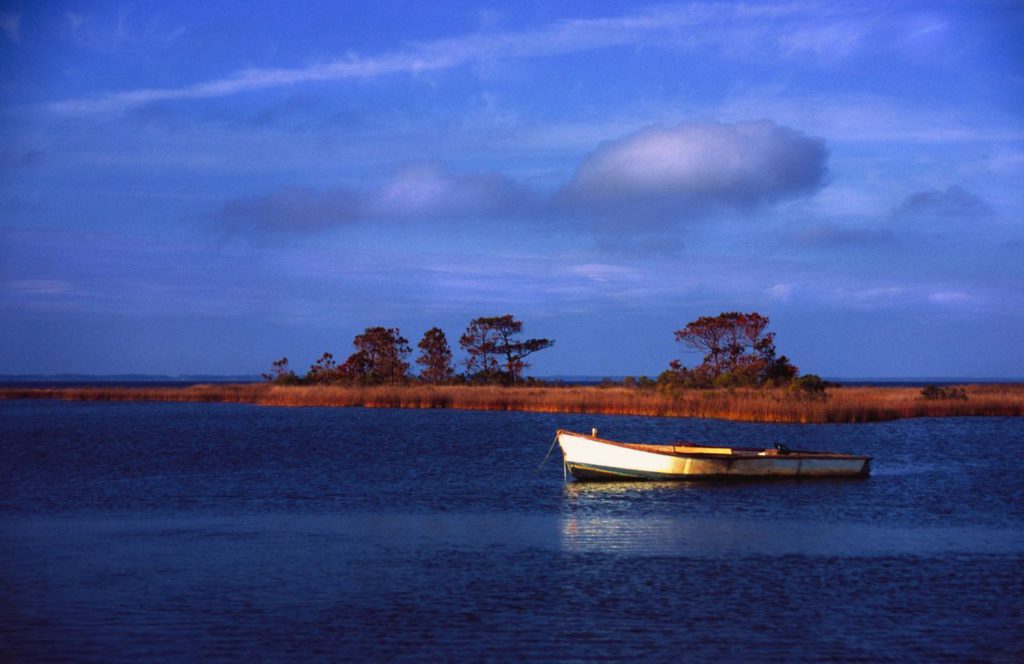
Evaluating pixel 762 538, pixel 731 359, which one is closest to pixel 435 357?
pixel 731 359

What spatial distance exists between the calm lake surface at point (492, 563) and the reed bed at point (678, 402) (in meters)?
14.0

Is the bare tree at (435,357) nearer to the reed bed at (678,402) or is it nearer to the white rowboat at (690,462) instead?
the reed bed at (678,402)

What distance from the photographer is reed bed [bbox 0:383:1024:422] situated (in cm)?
4591

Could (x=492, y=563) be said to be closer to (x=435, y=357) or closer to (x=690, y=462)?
(x=690, y=462)

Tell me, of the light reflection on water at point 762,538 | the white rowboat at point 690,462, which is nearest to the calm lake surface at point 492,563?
the light reflection on water at point 762,538

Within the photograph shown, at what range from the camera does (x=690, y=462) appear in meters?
26.4

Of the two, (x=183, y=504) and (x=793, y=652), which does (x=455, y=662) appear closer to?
(x=793, y=652)

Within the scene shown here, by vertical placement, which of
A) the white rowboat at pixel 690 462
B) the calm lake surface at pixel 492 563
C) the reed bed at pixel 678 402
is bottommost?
the calm lake surface at pixel 492 563

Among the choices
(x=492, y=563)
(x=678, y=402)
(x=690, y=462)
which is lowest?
(x=492, y=563)

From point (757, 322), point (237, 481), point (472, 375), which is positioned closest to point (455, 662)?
point (237, 481)

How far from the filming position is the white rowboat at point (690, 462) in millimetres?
26453

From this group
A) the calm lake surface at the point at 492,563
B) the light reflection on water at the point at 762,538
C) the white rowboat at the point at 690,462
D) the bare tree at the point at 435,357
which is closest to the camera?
the calm lake surface at the point at 492,563

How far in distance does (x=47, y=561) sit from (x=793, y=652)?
1093cm

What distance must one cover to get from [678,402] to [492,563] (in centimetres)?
3400
